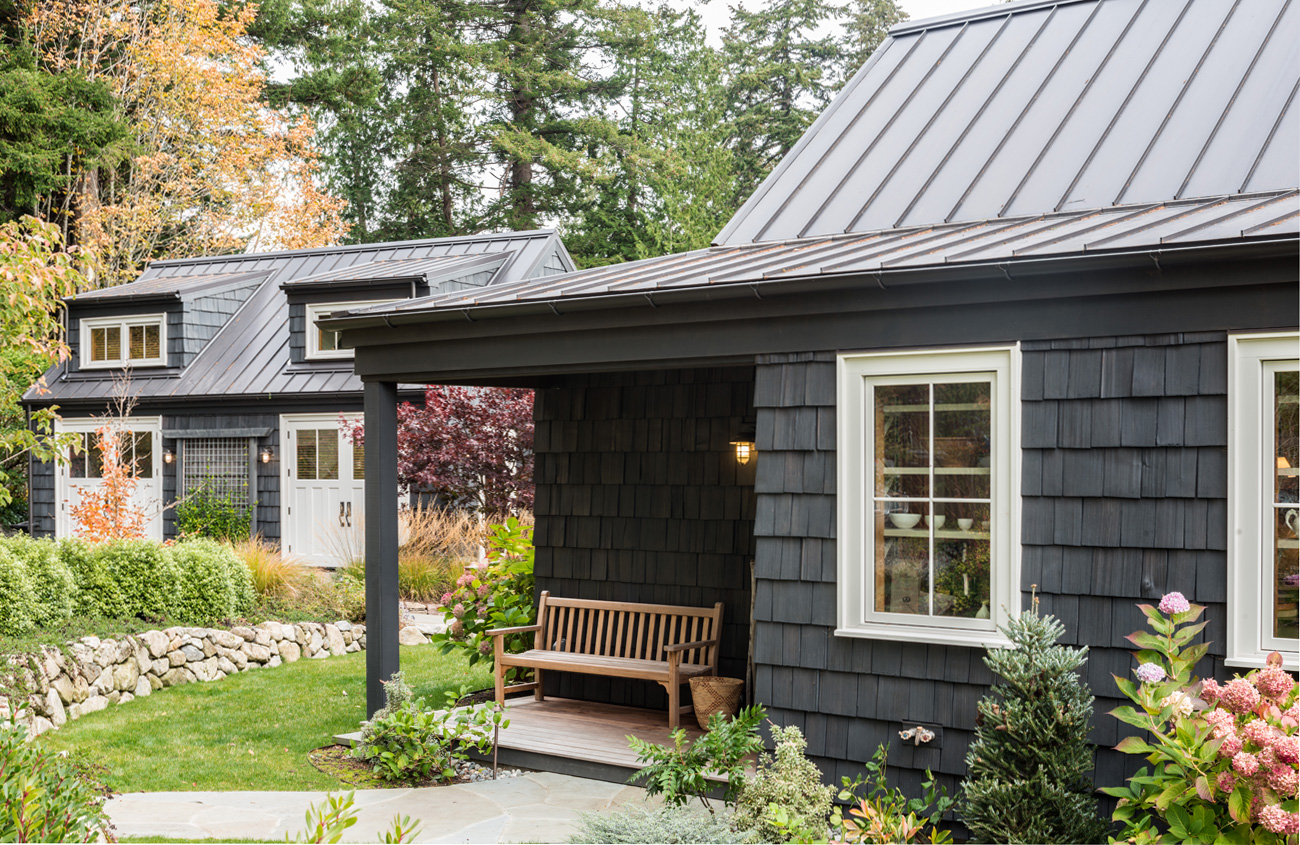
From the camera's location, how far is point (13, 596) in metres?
8.02

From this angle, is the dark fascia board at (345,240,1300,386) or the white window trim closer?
the dark fascia board at (345,240,1300,386)

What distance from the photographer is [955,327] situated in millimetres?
5016

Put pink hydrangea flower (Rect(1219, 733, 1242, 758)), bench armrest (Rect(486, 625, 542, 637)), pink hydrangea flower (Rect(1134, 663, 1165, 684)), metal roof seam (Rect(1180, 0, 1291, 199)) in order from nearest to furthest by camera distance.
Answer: pink hydrangea flower (Rect(1219, 733, 1242, 758)), pink hydrangea flower (Rect(1134, 663, 1165, 684)), metal roof seam (Rect(1180, 0, 1291, 199)), bench armrest (Rect(486, 625, 542, 637))

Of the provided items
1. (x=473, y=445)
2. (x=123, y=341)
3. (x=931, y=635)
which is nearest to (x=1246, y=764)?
(x=931, y=635)

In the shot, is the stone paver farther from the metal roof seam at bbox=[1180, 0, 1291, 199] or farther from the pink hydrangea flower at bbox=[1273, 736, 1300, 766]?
the metal roof seam at bbox=[1180, 0, 1291, 199]

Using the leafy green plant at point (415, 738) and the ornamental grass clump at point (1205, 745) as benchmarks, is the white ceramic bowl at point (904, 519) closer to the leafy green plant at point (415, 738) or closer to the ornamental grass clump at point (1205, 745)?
the ornamental grass clump at point (1205, 745)

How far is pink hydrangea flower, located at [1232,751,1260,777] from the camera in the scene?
369cm

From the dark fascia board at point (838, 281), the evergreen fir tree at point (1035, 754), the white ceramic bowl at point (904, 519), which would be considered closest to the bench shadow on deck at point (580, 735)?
the white ceramic bowl at point (904, 519)

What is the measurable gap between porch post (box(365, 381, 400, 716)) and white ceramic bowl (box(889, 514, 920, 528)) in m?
3.06

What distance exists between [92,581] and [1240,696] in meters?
8.40

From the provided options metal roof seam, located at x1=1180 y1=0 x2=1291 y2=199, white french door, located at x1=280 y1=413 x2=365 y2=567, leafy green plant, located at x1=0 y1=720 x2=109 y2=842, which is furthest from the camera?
white french door, located at x1=280 y1=413 x2=365 y2=567

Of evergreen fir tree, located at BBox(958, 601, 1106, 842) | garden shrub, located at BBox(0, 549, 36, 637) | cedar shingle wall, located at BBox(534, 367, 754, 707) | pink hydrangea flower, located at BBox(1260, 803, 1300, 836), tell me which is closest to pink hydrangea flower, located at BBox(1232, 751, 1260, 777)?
pink hydrangea flower, located at BBox(1260, 803, 1300, 836)

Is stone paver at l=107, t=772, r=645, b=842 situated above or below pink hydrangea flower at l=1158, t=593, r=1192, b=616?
below

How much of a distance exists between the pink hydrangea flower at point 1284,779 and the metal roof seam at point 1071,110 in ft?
11.4
